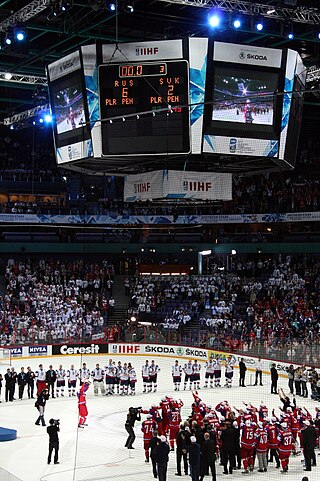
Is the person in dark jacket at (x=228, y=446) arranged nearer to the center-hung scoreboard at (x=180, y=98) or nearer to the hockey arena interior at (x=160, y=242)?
the hockey arena interior at (x=160, y=242)

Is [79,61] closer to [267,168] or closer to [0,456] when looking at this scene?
[267,168]

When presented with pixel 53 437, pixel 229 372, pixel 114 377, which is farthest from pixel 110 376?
pixel 53 437

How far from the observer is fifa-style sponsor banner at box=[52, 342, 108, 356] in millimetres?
25438

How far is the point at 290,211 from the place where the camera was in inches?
1156

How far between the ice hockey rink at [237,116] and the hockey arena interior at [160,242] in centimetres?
4

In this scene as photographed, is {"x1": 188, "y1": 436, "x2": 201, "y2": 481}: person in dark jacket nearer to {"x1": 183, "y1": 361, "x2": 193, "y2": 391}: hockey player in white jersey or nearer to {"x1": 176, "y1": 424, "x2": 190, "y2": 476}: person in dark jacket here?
{"x1": 176, "y1": 424, "x2": 190, "y2": 476}: person in dark jacket

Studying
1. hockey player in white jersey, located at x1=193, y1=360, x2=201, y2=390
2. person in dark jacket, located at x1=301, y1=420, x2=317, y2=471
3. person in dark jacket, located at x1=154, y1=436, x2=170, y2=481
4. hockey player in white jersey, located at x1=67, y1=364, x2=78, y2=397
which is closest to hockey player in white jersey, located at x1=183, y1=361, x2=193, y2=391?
hockey player in white jersey, located at x1=193, y1=360, x2=201, y2=390

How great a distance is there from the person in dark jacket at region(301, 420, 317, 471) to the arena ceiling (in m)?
8.11

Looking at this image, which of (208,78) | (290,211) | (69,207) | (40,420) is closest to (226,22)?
(208,78)

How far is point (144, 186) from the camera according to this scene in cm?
1467

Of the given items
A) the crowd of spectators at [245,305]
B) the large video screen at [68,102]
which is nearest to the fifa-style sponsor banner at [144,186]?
the large video screen at [68,102]

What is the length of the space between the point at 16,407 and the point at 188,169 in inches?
291

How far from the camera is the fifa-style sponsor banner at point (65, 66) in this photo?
13.5m

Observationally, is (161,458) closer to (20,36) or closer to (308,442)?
(308,442)
